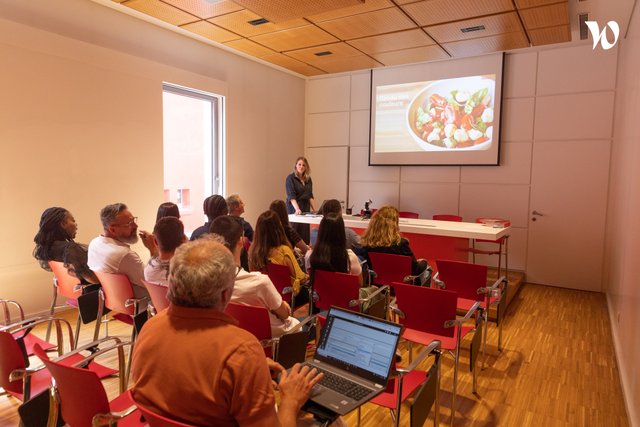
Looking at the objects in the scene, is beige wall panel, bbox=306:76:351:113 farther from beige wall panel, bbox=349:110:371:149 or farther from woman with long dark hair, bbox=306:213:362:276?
woman with long dark hair, bbox=306:213:362:276

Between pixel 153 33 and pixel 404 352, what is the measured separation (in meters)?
4.73

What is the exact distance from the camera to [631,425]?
257 centimetres

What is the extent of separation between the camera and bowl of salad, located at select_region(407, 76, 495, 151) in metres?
6.37

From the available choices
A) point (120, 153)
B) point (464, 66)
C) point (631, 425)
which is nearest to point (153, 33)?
point (120, 153)

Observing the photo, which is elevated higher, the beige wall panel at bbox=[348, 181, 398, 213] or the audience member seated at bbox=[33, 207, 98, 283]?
the beige wall panel at bbox=[348, 181, 398, 213]

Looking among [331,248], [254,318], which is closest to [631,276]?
[331,248]

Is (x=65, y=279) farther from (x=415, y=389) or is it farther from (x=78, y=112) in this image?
(x=415, y=389)

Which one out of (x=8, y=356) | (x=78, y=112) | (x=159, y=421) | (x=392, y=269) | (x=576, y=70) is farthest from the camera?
(x=576, y=70)

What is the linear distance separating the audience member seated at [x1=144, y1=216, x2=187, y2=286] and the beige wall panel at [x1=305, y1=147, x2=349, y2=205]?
5.23m

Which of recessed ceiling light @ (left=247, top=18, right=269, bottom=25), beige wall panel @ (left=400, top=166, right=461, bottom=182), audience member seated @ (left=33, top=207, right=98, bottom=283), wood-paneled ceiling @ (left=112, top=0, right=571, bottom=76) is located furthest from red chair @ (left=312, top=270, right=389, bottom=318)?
beige wall panel @ (left=400, top=166, right=461, bottom=182)

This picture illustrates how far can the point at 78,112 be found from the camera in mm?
4625

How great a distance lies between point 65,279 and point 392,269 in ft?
8.64

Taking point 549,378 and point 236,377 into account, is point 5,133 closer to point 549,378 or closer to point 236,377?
point 236,377

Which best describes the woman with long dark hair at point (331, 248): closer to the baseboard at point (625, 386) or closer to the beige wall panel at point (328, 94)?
the baseboard at point (625, 386)
